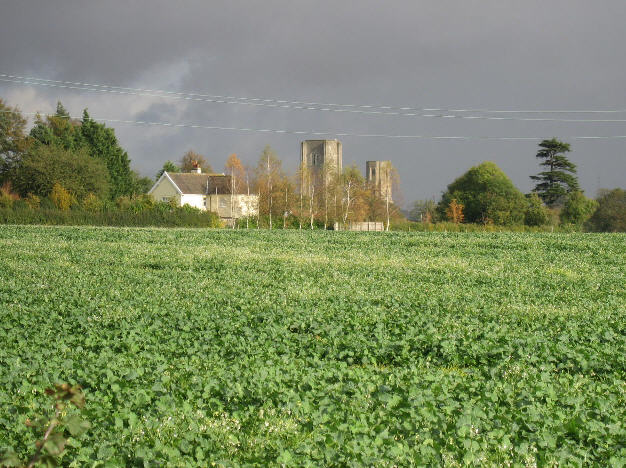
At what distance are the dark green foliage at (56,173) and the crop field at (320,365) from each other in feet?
186

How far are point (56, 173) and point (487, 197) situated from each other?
159 feet

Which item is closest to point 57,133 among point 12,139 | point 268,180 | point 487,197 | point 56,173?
point 12,139

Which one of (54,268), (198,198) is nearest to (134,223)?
(198,198)

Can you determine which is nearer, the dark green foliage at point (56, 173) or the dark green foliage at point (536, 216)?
the dark green foliage at point (536, 216)

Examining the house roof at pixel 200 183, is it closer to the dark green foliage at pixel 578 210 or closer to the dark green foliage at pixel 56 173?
the dark green foliage at pixel 56 173

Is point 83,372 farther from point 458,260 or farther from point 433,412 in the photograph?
point 458,260

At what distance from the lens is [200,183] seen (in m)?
91.2

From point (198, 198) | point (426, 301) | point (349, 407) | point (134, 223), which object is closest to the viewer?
point (349, 407)

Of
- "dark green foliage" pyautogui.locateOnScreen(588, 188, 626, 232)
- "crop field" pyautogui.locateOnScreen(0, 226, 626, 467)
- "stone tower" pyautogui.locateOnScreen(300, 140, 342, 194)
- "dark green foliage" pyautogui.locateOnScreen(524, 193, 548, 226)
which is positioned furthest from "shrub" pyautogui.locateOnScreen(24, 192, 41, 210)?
"dark green foliage" pyautogui.locateOnScreen(588, 188, 626, 232)

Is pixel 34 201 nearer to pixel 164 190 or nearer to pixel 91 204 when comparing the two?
pixel 91 204

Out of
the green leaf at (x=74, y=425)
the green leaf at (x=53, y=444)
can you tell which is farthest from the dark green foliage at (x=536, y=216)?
the green leaf at (x=53, y=444)

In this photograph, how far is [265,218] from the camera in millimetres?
71938

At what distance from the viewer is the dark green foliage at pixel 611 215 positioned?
68.3m

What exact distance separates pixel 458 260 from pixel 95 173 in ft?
192
